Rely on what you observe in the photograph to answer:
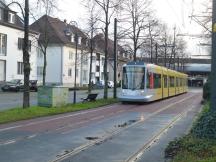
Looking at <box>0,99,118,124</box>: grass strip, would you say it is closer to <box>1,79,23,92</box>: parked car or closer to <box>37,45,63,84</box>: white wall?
<box>1,79,23,92</box>: parked car

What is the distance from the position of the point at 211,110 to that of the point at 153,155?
1.75 meters

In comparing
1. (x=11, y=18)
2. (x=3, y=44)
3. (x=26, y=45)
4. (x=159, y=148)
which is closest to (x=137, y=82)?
(x=26, y=45)

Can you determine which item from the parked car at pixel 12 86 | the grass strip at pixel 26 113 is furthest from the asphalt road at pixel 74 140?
the parked car at pixel 12 86

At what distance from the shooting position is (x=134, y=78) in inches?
1559

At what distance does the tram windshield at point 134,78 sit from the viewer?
129ft

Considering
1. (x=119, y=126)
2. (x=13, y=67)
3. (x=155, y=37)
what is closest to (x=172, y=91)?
(x=155, y=37)

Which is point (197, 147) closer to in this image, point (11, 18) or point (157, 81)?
point (157, 81)

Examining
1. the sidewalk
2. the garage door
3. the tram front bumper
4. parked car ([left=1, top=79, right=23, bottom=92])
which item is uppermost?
the garage door

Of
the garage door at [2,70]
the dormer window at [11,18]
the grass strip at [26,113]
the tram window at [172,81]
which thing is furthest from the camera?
the dormer window at [11,18]

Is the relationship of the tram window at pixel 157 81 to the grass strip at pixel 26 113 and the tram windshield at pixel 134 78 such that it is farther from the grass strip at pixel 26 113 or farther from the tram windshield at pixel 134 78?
the grass strip at pixel 26 113

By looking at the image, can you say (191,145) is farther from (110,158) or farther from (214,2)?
(214,2)

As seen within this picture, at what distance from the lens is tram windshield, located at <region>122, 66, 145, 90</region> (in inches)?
1551

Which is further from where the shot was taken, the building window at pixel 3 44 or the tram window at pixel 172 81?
the building window at pixel 3 44

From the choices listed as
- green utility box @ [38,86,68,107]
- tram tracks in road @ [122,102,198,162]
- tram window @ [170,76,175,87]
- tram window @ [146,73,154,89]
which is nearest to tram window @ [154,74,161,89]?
tram window @ [146,73,154,89]
